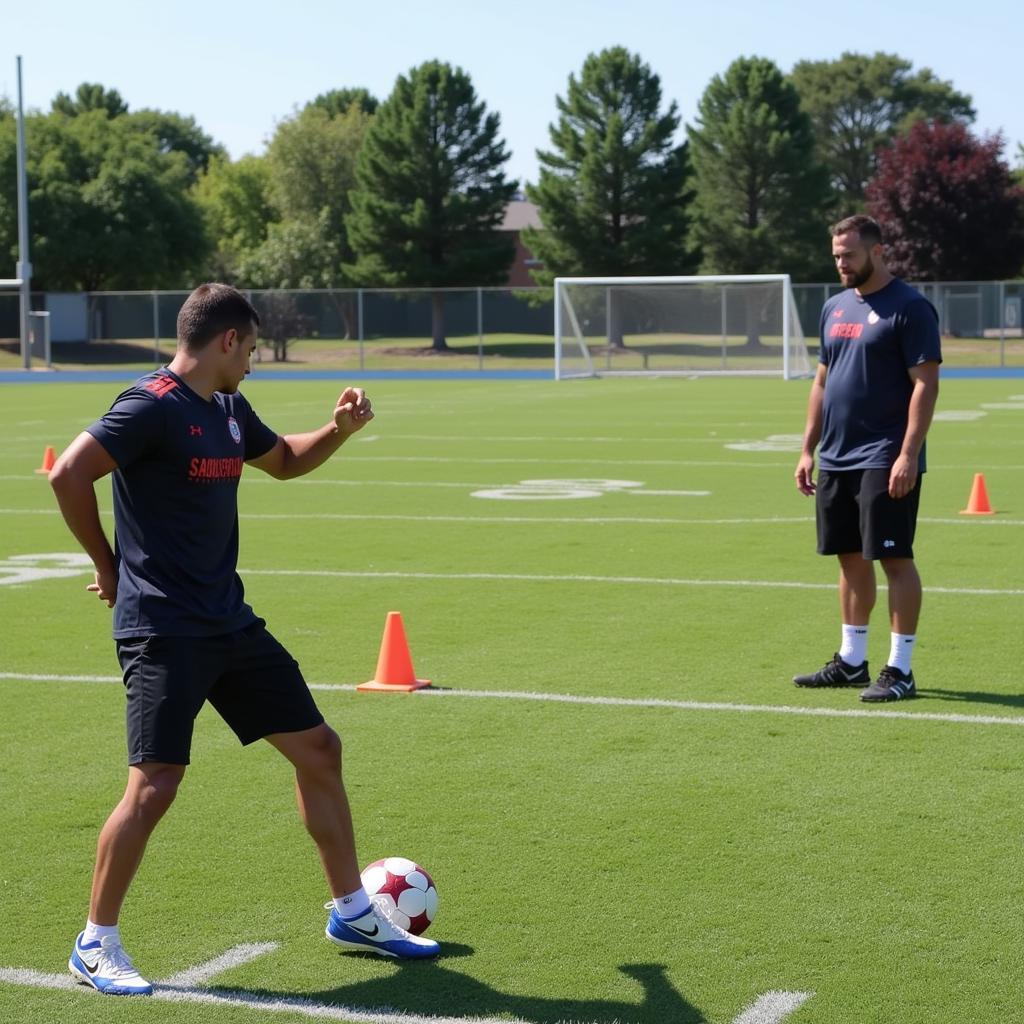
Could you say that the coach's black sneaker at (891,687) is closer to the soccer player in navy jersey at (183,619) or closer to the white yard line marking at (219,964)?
the soccer player in navy jersey at (183,619)

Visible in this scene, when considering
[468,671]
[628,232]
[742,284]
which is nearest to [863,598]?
[468,671]

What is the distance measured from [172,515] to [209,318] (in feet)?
1.68

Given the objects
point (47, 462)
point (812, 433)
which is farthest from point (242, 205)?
point (812, 433)

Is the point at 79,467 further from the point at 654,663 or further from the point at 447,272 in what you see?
the point at 447,272

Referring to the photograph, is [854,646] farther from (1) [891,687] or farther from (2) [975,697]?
(2) [975,697]

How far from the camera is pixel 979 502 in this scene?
13.9 meters

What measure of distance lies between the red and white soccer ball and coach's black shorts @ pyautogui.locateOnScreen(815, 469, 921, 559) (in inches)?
135

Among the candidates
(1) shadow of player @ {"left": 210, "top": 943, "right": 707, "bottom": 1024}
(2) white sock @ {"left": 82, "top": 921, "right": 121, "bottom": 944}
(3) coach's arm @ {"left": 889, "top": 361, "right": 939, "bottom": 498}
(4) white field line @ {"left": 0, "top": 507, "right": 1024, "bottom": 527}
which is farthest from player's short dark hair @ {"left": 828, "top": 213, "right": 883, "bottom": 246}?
(4) white field line @ {"left": 0, "top": 507, "right": 1024, "bottom": 527}

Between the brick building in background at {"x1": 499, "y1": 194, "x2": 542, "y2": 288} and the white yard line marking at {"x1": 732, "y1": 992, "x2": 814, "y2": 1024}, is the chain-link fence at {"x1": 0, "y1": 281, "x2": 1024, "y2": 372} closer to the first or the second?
the brick building in background at {"x1": 499, "y1": 194, "x2": 542, "y2": 288}

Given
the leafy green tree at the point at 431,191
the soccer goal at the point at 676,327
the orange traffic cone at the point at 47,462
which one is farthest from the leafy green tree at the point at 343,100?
the orange traffic cone at the point at 47,462

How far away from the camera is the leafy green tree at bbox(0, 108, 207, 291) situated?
209 ft

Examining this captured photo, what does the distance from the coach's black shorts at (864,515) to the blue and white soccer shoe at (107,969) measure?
4230 millimetres

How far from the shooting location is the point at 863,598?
7809mm

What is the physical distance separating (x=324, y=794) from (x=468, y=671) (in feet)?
11.7
